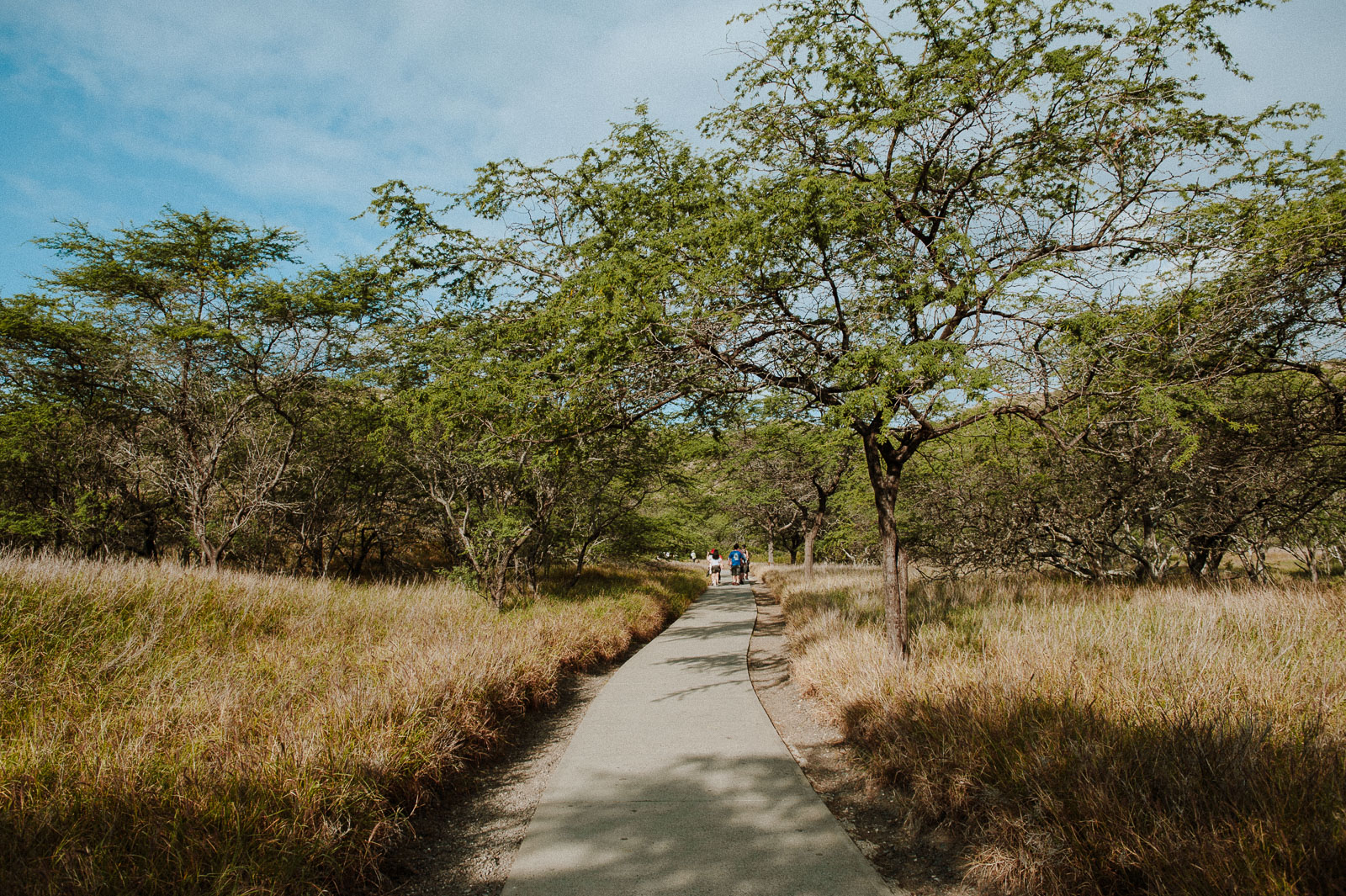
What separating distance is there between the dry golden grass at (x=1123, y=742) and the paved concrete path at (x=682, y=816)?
2.44 feet

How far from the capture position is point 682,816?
3.93 meters

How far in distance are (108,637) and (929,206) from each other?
30.9 ft

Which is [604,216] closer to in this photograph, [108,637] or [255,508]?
[108,637]

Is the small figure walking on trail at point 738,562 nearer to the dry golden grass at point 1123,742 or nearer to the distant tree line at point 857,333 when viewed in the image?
the distant tree line at point 857,333

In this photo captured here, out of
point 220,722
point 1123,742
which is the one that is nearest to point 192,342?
point 220,722

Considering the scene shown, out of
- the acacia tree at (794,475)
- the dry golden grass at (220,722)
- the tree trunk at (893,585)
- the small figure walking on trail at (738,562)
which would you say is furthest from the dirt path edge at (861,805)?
the small figure walking on trail at (738,562)

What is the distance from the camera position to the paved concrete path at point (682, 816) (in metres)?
3.16

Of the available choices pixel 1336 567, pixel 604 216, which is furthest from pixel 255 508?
pixel 1336 567

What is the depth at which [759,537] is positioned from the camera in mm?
40000

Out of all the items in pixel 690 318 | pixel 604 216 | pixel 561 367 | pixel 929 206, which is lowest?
pixel 561 367

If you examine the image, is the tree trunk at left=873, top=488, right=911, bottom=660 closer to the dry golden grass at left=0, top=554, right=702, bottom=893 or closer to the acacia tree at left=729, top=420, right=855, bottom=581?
the acacia tree at left=729, top=420, right=855, bottom=581

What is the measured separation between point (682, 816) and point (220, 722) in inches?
122

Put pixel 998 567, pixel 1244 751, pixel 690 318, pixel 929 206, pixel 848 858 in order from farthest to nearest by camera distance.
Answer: pixel 998 567 < pixel 929 206 < pixel 690 318 < pixel 848 858 < pixel 1244 751

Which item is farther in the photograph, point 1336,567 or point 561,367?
point 1336,567
